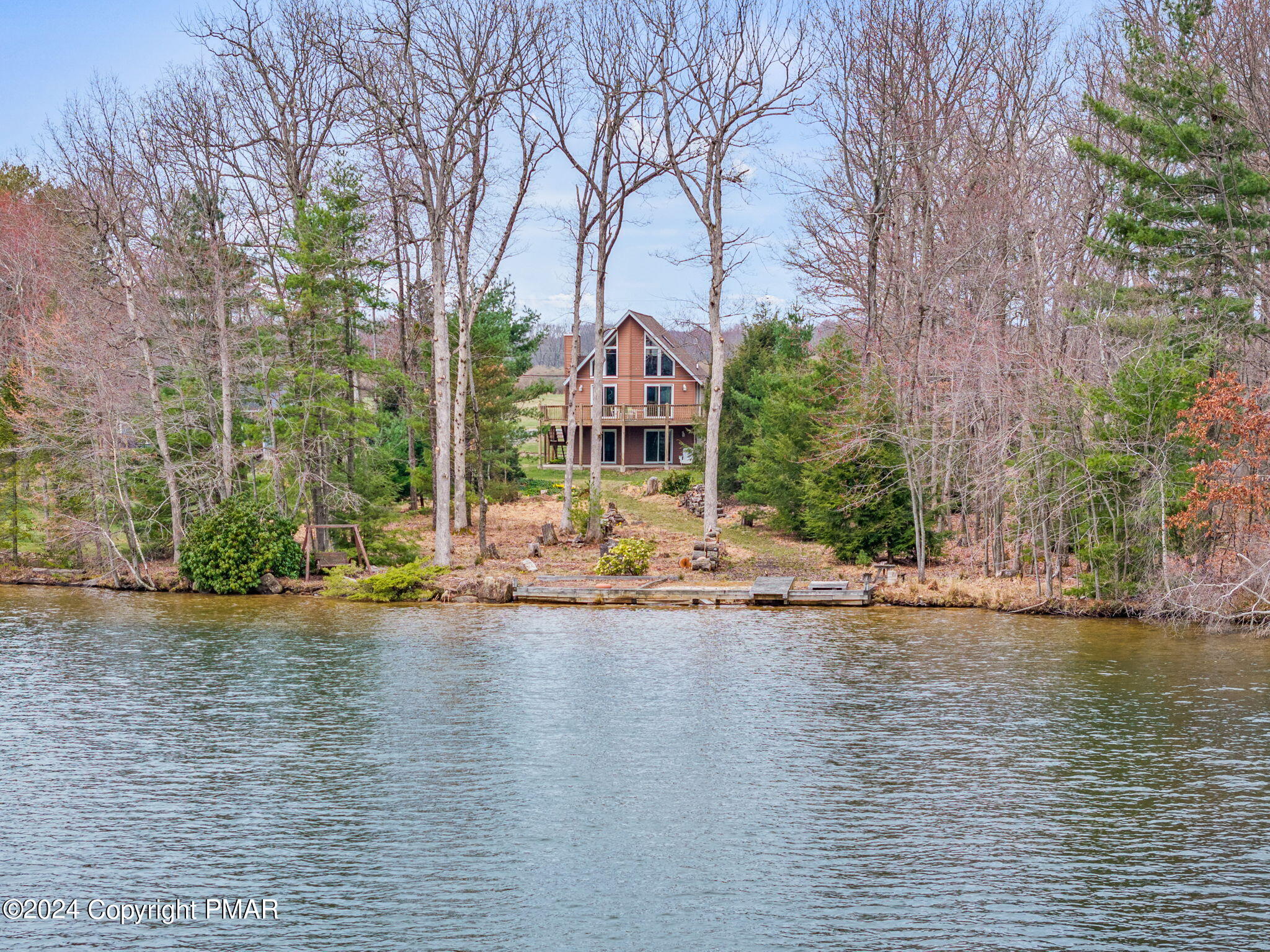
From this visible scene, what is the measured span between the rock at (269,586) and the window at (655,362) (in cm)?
3465

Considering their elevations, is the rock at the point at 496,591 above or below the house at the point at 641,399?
below

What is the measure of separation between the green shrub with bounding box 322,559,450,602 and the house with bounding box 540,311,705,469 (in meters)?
31.4

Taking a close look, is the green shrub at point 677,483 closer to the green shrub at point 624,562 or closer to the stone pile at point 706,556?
the stone pile at point 706,556

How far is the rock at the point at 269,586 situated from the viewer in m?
28.3

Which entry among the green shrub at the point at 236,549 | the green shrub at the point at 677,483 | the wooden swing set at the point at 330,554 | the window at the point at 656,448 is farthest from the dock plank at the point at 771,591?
the window at the point at 656,448

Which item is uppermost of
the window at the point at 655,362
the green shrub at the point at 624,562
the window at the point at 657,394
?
the window at the point at 655,362

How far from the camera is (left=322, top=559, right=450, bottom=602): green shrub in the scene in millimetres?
27016

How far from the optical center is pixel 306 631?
22.7 metres

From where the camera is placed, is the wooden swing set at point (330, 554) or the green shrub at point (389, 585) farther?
the wooden swing set at point (330, 554)

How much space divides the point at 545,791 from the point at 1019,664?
10.1 meters

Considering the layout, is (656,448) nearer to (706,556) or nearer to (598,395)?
(598,395)

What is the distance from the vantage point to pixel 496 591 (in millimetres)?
26828

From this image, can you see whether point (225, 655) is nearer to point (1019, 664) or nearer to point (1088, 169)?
point (1019, 664)

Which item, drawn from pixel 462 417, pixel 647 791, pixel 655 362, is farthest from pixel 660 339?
pixel 647 791
